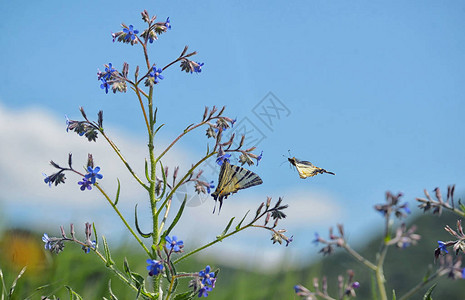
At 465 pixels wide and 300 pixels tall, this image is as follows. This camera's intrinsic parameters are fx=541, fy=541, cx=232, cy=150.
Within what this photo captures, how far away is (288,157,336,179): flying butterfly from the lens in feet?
11.6

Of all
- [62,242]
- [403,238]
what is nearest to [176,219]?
[62,242]

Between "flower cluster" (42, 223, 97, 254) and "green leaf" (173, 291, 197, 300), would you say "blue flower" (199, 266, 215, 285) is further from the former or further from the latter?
"flower cluster" (42, 223, 97, 254)

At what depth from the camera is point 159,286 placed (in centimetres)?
350

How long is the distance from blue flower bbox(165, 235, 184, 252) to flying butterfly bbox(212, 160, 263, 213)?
391mm

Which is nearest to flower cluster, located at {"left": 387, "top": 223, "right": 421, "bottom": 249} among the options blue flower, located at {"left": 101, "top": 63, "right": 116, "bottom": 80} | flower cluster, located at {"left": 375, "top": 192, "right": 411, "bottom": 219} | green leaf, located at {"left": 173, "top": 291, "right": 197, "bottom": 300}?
flower cluster, located at {"left": 375, "top": 192, "right": 411, "bottom": 219}

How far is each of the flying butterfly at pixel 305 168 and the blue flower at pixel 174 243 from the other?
892mm

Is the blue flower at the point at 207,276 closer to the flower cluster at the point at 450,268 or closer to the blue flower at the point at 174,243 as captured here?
the blue flower at the point at 174,243

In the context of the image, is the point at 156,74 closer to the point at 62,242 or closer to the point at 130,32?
the point at 130,32

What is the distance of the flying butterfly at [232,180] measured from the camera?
11.2ft

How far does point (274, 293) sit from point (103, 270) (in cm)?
248

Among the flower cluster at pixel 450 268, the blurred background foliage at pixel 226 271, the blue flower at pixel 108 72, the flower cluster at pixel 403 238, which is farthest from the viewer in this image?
the blurred background foliage at pixel 226 271

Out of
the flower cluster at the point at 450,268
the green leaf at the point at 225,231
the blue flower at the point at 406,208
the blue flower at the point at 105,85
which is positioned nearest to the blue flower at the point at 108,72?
the blue flower at the point at 105,85

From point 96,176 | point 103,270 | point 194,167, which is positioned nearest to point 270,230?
point 194,167

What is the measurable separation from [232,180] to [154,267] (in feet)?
2.42
